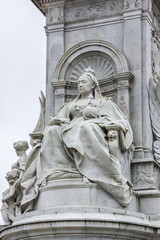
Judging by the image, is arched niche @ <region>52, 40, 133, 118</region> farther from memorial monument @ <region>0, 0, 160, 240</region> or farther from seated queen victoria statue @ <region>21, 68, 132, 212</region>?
seated queen victoria statue @ <region>21, 68, 132, 212</region>

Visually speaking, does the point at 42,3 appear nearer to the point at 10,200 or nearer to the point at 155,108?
the point at 155,108

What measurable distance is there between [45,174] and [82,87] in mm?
2335

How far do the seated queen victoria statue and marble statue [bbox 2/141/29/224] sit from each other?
105cm

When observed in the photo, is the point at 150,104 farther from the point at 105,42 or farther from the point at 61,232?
the point at 61,232

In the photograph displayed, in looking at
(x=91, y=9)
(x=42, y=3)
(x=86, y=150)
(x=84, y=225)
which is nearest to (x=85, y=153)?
(x=86, y=150)

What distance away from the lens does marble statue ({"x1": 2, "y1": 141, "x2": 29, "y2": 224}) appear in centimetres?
1805

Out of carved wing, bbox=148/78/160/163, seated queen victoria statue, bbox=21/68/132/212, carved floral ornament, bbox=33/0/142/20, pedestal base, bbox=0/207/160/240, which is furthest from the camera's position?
carved floral ornament, bbox=33/0/142/20

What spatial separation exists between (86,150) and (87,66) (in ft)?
11.6

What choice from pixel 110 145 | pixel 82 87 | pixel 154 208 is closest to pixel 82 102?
pixel 82 87

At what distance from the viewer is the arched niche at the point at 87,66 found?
1872 cm

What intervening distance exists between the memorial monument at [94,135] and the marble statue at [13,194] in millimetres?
24

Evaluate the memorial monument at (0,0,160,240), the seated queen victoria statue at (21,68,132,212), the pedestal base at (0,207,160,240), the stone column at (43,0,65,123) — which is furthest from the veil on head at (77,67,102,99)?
Result: the pedestal base at (0,207,160,240)

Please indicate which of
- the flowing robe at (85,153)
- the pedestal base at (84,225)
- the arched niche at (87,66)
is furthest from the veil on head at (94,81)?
the pedestal base at (84,225)

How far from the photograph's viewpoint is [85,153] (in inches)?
639
